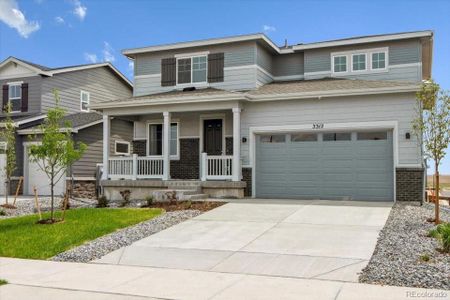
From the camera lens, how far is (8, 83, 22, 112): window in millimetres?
25219

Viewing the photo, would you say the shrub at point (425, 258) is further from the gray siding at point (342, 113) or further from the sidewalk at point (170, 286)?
the gray siding at point (342, 113)

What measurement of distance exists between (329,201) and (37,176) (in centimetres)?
1414

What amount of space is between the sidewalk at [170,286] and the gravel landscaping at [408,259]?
37 cm

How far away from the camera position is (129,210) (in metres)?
14.2

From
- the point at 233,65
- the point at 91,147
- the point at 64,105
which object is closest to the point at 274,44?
the point at 233,65

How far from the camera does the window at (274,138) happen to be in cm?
1729

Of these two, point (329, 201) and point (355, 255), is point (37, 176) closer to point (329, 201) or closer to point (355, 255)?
point (329, 201)

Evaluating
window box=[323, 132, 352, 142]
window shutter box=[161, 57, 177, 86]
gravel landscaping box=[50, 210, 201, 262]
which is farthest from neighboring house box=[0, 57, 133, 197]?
window box=[323, 132, 352, 142]

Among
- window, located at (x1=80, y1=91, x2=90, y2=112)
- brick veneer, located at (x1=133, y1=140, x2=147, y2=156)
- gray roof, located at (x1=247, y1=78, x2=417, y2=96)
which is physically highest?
window, located at (x1=80, y1=91, x2=90, y2=112)

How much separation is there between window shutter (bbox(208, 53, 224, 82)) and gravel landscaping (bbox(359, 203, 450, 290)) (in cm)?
1052

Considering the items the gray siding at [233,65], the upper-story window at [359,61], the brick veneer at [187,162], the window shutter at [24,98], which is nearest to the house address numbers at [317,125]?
the gray siding at [233,65]

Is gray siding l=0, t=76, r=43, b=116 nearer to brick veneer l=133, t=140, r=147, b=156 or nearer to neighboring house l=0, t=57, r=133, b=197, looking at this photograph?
neighboring house l=0, t=57, r=133, b=197

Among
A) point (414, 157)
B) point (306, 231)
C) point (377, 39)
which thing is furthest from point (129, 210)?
point (377, 39)

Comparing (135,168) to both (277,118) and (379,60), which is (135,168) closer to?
(277,118)
